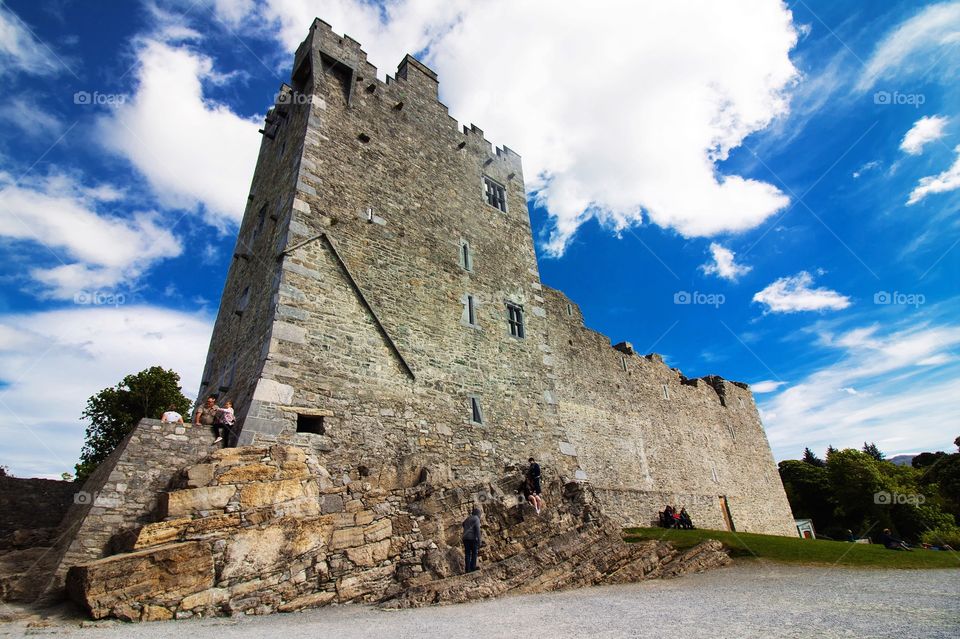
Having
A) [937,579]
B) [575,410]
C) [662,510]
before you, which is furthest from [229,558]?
[662,510]

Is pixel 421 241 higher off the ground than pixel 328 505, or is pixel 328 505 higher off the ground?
pixel 421 241

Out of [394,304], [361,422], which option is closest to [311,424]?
[361,422]

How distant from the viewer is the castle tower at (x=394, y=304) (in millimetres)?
11570

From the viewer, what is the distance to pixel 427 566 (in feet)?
32.2

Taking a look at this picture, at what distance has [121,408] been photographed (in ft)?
85.3

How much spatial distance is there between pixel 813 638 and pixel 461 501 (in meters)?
7.14

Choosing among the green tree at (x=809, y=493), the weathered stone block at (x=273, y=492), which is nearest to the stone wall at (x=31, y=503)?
the weathered stone block at (x=273, y=492)

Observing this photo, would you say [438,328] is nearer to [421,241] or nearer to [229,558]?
[421,241]

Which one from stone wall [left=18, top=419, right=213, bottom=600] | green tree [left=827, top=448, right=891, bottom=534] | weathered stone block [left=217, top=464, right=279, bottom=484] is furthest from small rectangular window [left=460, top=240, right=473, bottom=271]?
green tree [left=827, top=448, right=891, bottom=534]

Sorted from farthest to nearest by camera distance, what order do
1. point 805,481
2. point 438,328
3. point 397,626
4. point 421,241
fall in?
point 805,481, point 421,241, point 438,328, point 397,626

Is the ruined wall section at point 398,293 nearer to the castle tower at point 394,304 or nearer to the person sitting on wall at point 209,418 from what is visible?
the castle tower at point 394,304

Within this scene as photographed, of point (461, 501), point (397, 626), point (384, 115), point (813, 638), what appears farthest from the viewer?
point (384, 115)

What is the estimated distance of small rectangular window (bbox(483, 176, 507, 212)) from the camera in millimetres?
19078

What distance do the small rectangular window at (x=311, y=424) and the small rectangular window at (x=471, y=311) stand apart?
19.5 ft
